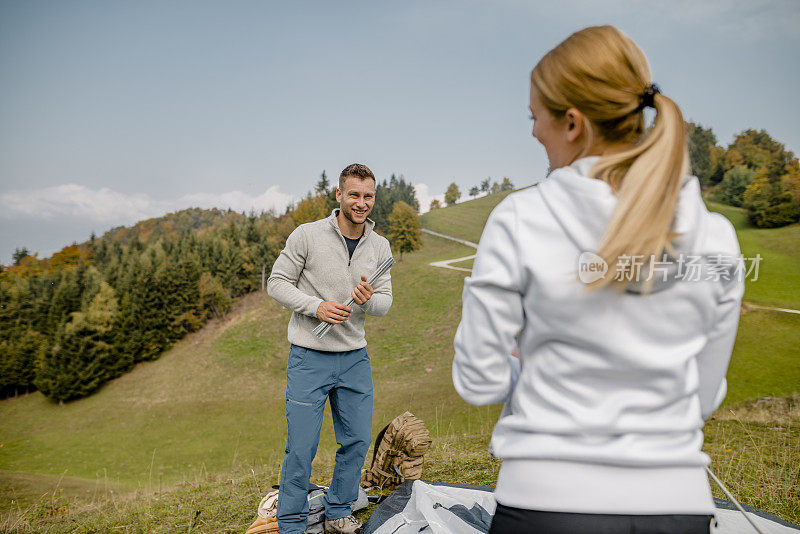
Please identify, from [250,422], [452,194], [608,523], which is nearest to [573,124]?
[608,523]

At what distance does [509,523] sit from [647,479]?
327 mm

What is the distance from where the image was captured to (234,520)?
14.2 feet

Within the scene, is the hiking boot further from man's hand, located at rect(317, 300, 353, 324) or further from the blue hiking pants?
man's hand, located at rect(317, 300, 353, 324)

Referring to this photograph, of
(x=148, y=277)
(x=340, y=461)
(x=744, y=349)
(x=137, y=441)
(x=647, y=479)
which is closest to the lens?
(x=647, y=479)

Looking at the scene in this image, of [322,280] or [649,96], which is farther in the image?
[322,280]

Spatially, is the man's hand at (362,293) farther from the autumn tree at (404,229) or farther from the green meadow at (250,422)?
the autumn tree at (404,229)

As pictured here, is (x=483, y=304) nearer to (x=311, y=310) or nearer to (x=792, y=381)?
(x=311, y=310)

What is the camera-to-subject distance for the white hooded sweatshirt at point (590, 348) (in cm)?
106

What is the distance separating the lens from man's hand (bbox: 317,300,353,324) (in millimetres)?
3348

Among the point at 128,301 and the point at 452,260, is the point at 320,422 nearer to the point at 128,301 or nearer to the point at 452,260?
the point at 128,301

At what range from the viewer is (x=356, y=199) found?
3.79 meters

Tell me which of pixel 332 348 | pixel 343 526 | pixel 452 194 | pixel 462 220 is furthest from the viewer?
pixel 452 194

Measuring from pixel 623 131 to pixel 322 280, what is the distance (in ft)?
9.45

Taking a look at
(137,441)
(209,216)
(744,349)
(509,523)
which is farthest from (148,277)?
(209,216)
